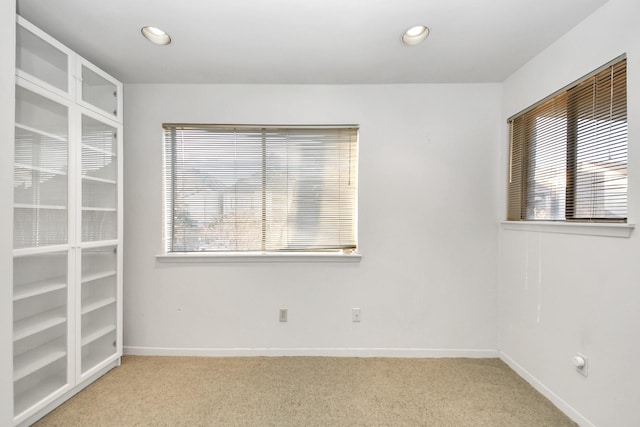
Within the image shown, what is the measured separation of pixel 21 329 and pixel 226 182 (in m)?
1.60

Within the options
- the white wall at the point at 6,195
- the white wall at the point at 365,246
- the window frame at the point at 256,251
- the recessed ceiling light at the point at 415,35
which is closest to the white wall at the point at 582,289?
the white wall at the point at 365,246

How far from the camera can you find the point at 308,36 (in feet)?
6.09

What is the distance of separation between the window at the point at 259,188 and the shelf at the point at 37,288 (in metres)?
0.81

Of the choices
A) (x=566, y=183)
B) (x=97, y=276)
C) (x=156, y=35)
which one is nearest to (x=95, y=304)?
(x=97, y=276)

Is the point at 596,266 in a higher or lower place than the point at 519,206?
lower

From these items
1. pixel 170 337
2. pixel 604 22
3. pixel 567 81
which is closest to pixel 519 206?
pixel 567 81

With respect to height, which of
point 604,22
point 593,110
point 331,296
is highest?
point 604,22

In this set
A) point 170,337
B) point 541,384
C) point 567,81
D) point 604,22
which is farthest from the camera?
point 170,337

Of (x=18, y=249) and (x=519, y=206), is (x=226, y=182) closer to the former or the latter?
(x=18, y=249)

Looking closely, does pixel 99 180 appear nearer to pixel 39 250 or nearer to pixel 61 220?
pixel 61 220

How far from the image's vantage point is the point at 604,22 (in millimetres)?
1570

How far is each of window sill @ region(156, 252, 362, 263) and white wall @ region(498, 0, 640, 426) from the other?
4.35ft

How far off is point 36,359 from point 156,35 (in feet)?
7.17

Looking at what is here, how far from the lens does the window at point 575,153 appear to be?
1526 millimetres
